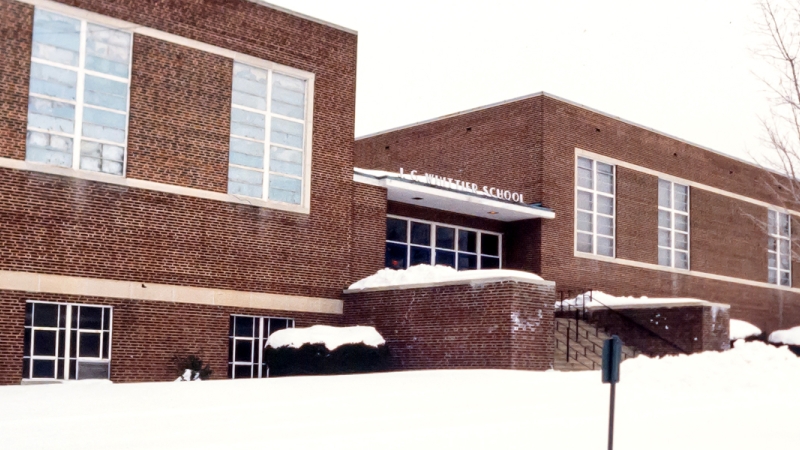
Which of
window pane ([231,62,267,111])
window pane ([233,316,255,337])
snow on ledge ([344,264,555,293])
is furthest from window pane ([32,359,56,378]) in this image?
snow on ledge ([344,264,555,293])

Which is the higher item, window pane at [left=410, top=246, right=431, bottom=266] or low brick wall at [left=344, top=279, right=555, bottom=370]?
window pane at [left=410, top=246, right=431, bottom=266]

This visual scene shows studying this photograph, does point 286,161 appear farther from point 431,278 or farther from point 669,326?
point 669,326

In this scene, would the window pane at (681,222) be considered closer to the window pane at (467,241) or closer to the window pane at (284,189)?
the window pane at (467,241)

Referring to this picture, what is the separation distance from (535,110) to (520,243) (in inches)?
171

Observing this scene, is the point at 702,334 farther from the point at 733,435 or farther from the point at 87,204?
the point at 87,204

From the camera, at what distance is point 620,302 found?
101ft

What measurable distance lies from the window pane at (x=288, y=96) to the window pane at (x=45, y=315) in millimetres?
7262

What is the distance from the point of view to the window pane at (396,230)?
97.0 ft

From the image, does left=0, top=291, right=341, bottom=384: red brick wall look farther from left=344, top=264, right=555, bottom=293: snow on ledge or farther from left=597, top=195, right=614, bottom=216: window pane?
left=597, top=195, right=614, bottom=216: window pane

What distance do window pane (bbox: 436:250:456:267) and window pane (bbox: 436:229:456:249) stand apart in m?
0.19

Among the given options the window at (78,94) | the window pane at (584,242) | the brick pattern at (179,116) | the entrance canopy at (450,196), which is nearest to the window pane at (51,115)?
the window at (78,94)

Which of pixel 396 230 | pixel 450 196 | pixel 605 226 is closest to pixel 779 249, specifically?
pixel 605 226

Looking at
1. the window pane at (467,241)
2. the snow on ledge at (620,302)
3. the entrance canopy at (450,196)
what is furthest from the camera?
the window pane at (467,241)

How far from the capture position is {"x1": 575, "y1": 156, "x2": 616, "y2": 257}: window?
3319 cm
